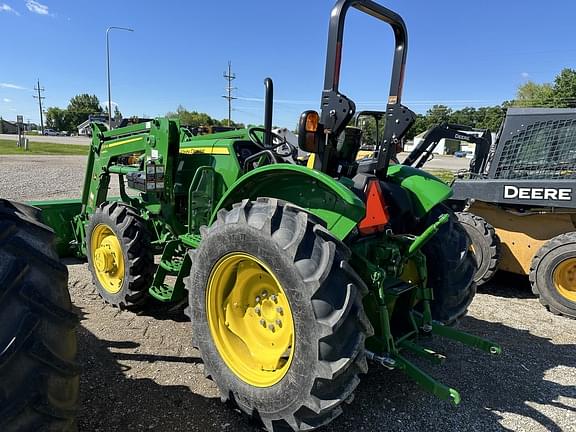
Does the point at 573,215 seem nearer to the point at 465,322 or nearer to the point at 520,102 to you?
the point at 465,322

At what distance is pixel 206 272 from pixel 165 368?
38.3 inches

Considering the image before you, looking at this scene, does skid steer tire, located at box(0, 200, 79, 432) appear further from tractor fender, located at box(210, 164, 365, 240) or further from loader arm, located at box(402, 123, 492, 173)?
loader arm, located at box(402, 123, 492, 173)

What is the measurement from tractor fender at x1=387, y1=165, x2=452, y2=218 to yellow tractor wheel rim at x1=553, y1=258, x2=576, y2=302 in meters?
2.88

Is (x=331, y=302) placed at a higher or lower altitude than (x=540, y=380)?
higher

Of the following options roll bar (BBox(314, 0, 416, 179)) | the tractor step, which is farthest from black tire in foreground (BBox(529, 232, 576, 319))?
the tractor step

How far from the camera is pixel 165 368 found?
3250 millimetres

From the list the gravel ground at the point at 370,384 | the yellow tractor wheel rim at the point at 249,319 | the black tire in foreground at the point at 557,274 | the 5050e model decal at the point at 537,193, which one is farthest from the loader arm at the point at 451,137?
the yellow tractor wheel rim at the point at 249,319

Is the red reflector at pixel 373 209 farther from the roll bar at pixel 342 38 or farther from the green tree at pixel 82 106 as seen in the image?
the green tree at pixel 82 106

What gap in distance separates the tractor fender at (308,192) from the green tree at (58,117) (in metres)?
97.2

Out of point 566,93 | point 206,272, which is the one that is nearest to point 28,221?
point 206,272

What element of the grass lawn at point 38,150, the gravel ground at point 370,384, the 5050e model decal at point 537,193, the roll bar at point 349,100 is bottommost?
the grass lawn at point 38,150

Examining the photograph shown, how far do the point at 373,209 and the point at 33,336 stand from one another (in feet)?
6.83

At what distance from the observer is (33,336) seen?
5.04 ft

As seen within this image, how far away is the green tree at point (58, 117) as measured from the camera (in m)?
86.9
